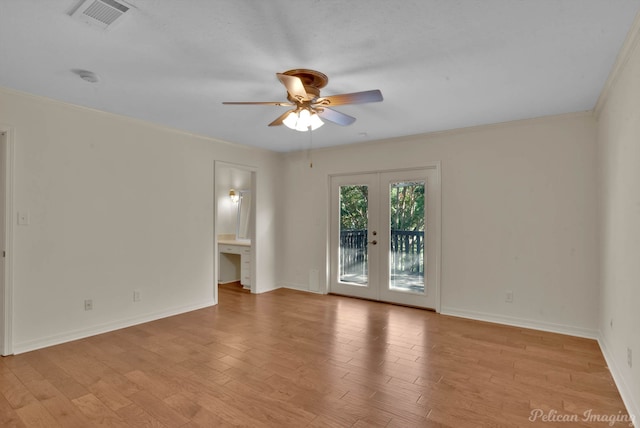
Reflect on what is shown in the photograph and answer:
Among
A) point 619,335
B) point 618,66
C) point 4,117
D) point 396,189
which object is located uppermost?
point 618,66

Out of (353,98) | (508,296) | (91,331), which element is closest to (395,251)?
(508,296)

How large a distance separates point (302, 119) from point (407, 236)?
9.28ft

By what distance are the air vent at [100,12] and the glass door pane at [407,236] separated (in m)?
3.94

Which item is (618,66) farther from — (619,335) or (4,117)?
(4,117)

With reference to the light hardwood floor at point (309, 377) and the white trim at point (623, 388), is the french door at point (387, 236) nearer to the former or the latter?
the light hardwood floor at point (309, 377)

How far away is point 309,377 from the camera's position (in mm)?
2805

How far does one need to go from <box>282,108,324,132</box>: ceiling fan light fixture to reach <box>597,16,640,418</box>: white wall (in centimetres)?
207

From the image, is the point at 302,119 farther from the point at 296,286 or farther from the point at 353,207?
the point at 296,286

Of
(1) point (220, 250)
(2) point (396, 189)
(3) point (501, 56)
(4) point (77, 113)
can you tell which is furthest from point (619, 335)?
(1) point (220, 250)

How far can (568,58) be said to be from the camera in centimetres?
250

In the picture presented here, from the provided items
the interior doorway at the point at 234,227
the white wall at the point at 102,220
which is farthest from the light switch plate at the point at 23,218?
the interior doorway at the point at 234,227

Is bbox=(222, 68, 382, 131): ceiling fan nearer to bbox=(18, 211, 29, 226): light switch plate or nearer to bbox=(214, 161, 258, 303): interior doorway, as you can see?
bbox=(18, 211, 29, 226): light switch plate

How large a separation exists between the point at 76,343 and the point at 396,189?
424 cm

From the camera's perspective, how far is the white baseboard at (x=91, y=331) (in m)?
3.27
